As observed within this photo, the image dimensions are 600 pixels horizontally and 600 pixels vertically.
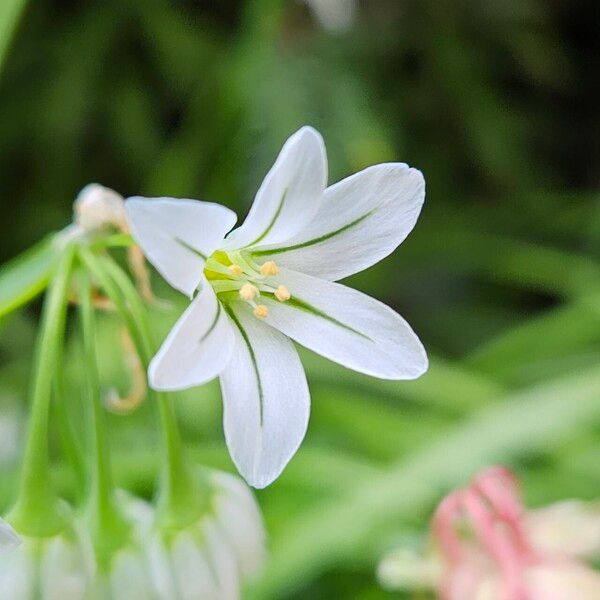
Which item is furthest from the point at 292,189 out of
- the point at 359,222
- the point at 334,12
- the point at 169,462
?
the point at 334,12

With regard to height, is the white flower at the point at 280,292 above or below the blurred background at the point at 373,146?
below

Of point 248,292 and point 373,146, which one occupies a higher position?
point 373,146

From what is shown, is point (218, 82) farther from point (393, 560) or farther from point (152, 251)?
→ point (152, 251)

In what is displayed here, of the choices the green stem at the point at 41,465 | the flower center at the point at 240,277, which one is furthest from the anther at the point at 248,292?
the green stem at the point at 41,465

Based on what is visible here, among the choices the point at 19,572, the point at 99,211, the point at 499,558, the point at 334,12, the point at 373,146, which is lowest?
the point at 19,572

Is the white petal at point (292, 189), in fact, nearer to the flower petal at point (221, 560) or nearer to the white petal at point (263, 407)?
the white petal at point (263, 407)

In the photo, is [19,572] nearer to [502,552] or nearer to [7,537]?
[7,537]

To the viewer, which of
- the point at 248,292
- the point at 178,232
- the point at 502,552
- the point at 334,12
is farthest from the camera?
the point at 334,12

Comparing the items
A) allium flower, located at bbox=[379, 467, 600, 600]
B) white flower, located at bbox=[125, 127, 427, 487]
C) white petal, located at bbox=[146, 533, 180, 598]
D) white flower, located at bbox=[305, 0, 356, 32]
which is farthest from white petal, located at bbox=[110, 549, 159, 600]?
white flower, located at bbox=[305, 0, 356, 32]
